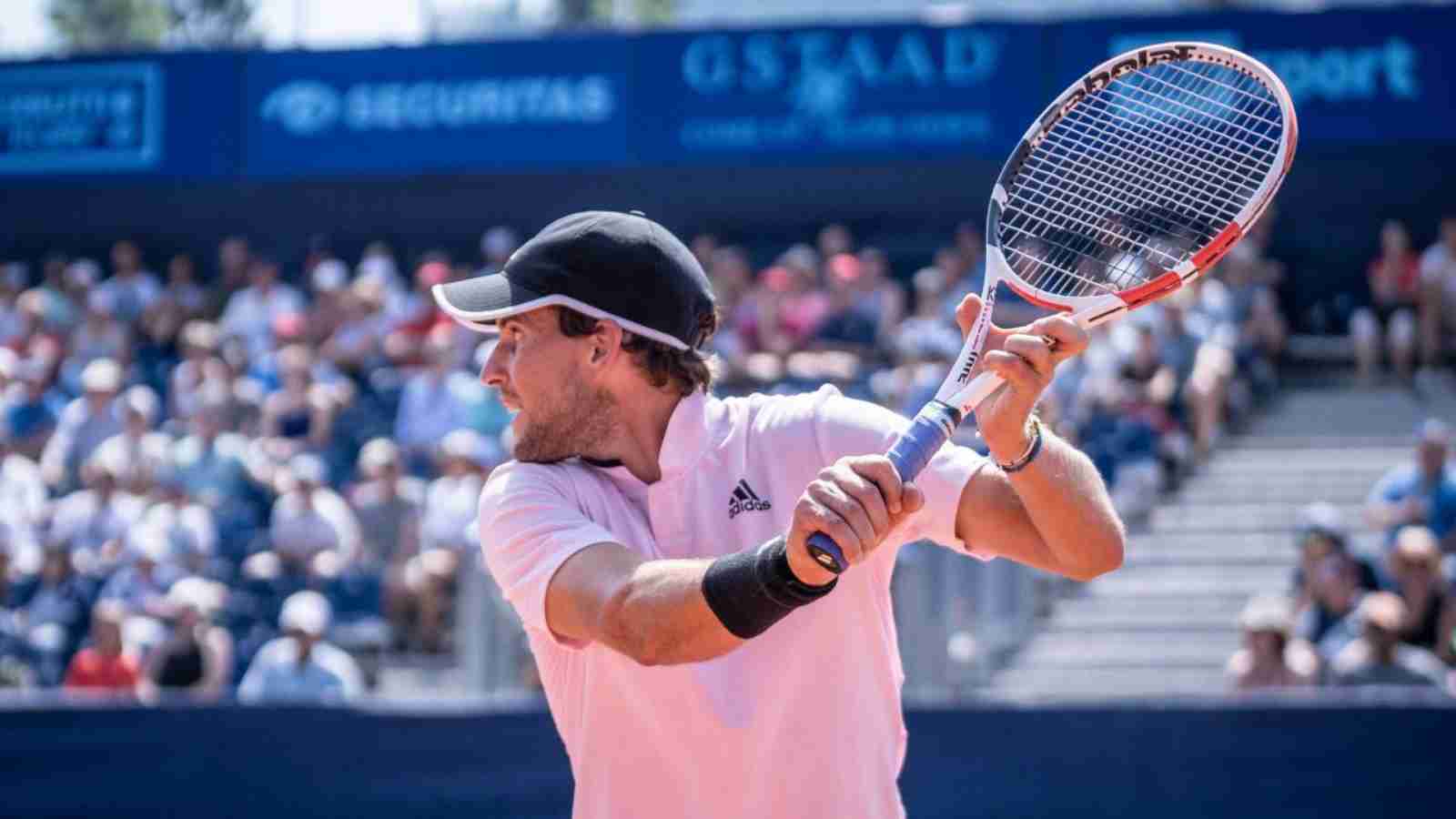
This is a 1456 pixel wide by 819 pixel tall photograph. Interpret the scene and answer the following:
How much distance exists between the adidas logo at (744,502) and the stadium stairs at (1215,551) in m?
6.12

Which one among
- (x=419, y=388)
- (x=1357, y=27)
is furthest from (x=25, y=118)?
(x=1357, y=27)

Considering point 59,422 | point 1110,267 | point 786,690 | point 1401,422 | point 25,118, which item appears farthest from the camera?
point 25,118

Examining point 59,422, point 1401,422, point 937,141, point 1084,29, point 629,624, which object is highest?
point 629,624

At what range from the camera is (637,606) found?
2.69 meters

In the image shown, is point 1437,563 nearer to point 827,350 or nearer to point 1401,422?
point 1401,422

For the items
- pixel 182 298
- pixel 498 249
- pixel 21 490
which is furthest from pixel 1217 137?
pixel 182 298

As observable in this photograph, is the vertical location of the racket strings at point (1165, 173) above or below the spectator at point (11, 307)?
above

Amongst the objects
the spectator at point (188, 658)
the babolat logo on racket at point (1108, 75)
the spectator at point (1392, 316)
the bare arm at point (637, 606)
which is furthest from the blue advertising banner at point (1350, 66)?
the bare arm at point (637, 606)

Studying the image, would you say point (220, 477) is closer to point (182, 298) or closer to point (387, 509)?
point (387, 509)

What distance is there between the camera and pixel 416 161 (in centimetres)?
1500

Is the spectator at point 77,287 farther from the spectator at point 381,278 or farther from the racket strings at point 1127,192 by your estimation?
the racket strings at point 1127,192

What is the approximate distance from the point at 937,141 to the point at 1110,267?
1062 centimetres

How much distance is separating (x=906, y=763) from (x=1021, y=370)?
3.92 metres

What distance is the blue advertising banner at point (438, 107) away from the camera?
14.6 meters
